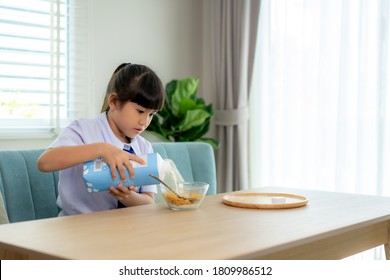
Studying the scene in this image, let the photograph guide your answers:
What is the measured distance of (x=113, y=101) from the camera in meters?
1.91

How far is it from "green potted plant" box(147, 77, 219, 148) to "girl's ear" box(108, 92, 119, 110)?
1.83 m

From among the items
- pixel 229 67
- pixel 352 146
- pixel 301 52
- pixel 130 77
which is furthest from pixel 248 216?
pixel 229 67

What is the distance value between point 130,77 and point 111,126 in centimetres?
20

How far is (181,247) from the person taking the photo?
3.63ft

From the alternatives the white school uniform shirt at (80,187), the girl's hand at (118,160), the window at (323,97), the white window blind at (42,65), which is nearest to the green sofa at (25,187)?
the white school uniform shirt at (80,187)

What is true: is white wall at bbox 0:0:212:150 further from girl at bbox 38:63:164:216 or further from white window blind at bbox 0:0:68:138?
girl at bbox 38:63:164:216

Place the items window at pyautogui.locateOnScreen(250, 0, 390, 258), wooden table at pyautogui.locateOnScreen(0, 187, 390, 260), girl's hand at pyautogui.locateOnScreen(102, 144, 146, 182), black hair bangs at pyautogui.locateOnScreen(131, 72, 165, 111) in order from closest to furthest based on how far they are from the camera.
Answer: wooden table at pyautogui.locateOnScreen(0, 187, 390, 260) < girl's hand at pyautogui.locateOnScreen(102, 144, 146, 182) < black hair bangs at pyautogui.locateOnScreen(131, 72, 165, 111) < window at pyautogui.locateOnScreen(250, 0, 390, 258)

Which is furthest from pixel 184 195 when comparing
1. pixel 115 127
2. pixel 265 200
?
pixel 115 127

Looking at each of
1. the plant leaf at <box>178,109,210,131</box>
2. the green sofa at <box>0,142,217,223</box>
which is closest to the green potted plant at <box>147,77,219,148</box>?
the plant leaf at <box>178,109,210,131</box>

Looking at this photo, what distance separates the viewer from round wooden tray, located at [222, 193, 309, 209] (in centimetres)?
167

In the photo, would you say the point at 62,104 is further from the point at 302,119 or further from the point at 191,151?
the point at 302,119

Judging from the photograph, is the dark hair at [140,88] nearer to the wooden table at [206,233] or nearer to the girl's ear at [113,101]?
the girl's ear at [113,101]

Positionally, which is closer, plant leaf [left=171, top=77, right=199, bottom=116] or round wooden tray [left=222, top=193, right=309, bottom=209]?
round wooden tray [left=222, top=193, right=309, bottom=209]

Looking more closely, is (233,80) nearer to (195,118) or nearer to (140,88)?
(195,118)
